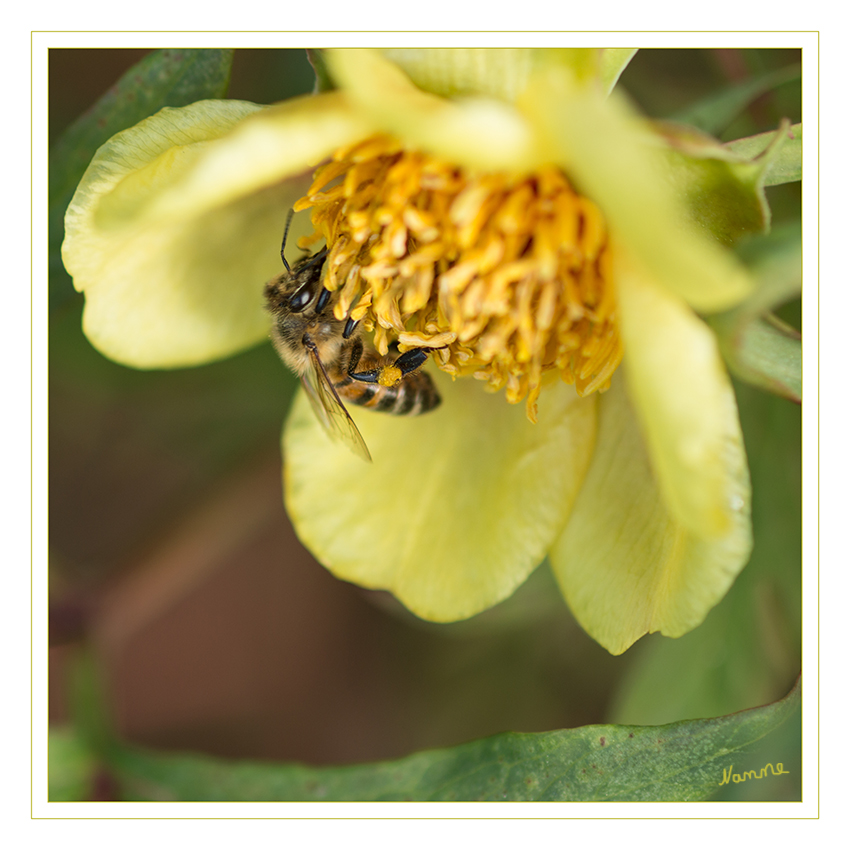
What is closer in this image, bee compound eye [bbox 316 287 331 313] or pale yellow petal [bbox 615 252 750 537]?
pale yellow petal [bbox 615 252 750 537]

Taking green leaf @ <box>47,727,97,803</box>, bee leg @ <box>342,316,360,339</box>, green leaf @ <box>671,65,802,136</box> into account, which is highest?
green leaf @ <box>671,65,802,136</box>

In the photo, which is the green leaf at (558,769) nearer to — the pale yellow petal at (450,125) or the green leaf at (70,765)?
the green leaf at (70,765)
